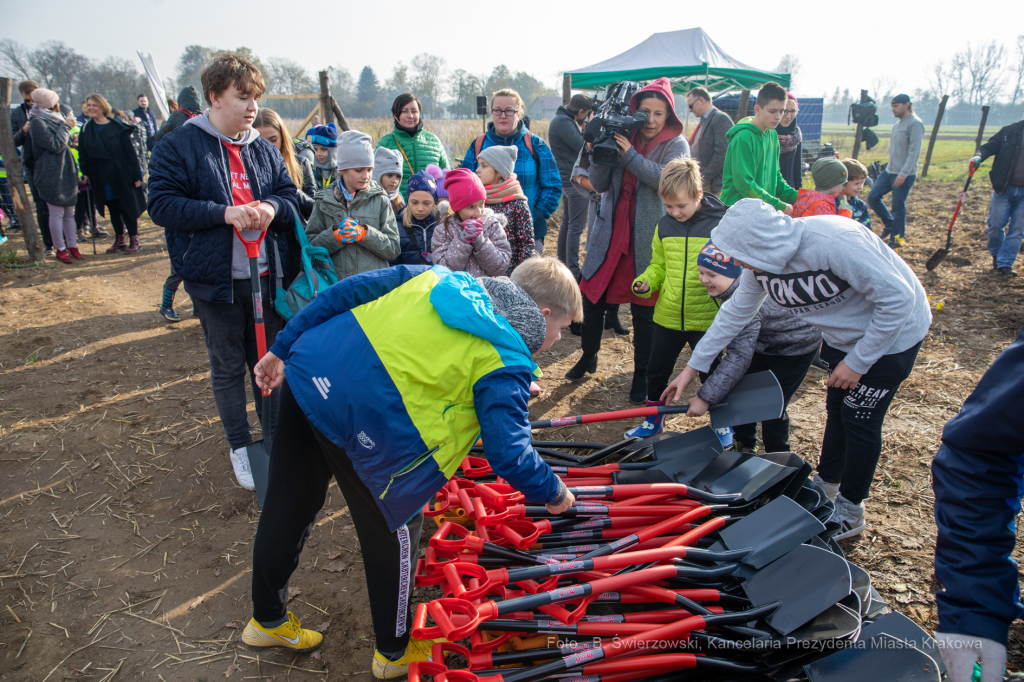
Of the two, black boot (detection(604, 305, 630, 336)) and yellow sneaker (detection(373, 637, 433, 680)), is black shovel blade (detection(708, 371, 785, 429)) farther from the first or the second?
black boot (detection(604, 305, 630, 336))

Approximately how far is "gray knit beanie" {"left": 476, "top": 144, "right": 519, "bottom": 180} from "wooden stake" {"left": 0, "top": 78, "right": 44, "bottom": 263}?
21.5ft

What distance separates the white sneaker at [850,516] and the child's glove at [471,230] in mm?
2485

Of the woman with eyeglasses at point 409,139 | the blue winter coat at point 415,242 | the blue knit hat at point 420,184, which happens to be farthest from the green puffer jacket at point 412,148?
the blue winter coat at point 415,242

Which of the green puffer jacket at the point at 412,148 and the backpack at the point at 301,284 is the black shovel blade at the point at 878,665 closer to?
the backpack at the point at 301,284

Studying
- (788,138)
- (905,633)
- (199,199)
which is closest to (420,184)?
(199,199)

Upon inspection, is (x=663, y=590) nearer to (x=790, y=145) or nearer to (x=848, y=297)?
(x=848, y=297)

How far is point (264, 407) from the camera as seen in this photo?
2850 mm

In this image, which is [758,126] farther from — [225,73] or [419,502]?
[419,502]

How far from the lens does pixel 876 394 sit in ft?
7.90

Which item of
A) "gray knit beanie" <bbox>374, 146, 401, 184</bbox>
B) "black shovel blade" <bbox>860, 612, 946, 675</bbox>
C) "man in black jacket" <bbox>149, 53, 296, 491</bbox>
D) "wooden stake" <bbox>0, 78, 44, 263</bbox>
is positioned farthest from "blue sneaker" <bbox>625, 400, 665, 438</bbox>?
"wooden stake" <bbox>0, 78, 44, 263</bbox>

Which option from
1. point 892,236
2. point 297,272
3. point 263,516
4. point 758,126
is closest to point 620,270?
point 758,126

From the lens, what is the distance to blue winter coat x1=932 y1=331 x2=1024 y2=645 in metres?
1.15

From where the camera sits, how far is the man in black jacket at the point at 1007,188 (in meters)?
6.73

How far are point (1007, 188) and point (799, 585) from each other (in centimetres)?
761
